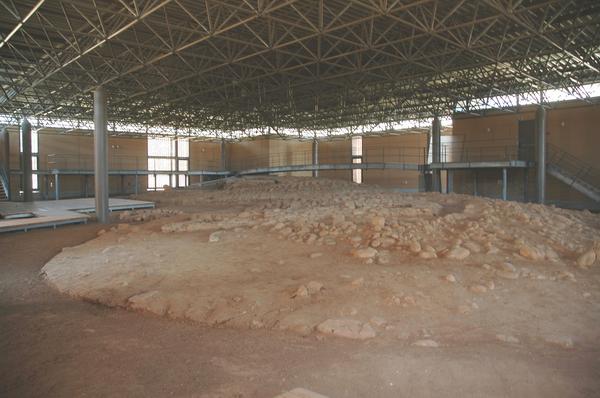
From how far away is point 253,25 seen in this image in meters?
14.8

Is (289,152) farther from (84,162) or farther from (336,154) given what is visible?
(84,162)

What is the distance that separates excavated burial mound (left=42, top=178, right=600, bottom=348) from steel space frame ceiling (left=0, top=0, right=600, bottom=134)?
19.3 ft

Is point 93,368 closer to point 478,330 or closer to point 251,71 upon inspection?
point 478,330

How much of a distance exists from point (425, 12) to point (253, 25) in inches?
233

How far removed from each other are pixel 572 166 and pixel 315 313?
77.9 feet

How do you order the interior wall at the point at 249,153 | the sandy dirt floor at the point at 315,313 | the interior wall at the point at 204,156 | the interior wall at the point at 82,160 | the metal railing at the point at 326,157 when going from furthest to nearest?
the interior wall at the point at 204,156 → the interior wall at the point at 249,153 → the metal railing at the point at 326,157 → the interior wall at the point at 82,160 → the sandy dirt floor at the point at 315,313

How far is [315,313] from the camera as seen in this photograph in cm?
578

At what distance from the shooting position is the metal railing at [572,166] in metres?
22.7

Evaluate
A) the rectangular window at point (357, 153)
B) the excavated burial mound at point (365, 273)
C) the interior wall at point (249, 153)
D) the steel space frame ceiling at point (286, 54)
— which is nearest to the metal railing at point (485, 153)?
the steel space frame ceiling at point (286, 54)

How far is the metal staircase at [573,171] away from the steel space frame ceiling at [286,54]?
4199mm

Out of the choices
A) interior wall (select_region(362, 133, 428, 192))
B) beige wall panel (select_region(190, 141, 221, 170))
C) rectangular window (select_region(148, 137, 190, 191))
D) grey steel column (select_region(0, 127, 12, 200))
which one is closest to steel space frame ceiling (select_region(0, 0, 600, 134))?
grey steel column (select_region(0, 127, 12, 200))

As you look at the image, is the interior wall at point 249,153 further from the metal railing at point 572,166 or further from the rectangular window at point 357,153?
the metal railing at point 572,166

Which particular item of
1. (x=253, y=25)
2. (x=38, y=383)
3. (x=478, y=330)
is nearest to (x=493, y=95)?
(x=253, y=25)

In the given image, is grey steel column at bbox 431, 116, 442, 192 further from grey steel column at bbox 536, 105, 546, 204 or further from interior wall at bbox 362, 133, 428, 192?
grey steel column at bbox 536, 105, 546, 204
